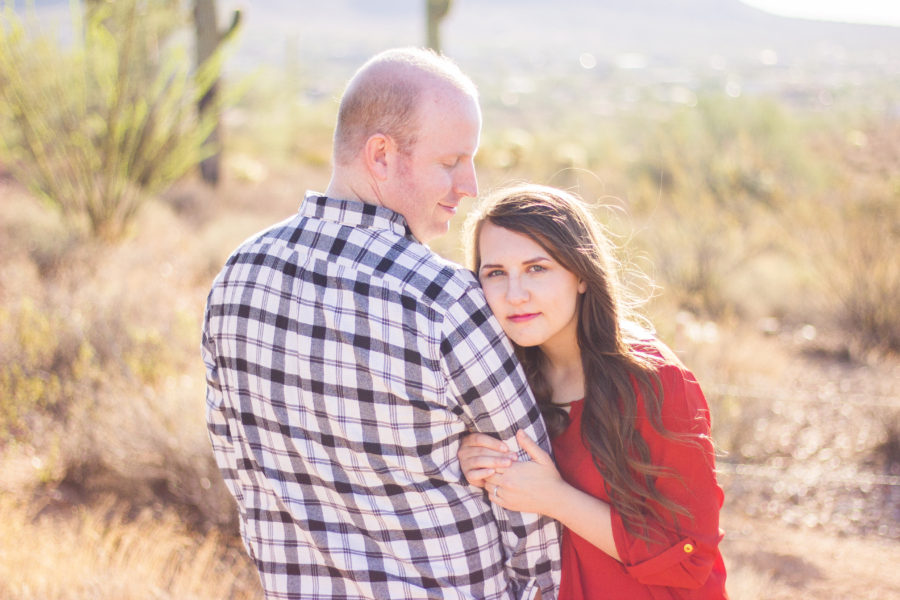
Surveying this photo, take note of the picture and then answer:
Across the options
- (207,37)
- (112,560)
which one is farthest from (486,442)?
(207,37)

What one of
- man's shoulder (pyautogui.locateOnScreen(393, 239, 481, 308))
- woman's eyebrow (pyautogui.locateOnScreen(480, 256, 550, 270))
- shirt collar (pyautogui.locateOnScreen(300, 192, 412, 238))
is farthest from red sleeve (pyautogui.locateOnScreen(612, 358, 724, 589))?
shirt collar (pyautogui.locateOnScreen(300, 192, 412, 238))

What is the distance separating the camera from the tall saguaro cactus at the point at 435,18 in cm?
766

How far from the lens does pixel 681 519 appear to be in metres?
1.98

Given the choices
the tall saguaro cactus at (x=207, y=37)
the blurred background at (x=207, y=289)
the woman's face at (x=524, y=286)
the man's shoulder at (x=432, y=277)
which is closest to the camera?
the man's shoulder at (x=432, y=277)

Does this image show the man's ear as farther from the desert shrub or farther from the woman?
the desert shrub

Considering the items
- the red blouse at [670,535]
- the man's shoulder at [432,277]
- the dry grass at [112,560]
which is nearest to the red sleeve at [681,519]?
the red blouse at [670,535]

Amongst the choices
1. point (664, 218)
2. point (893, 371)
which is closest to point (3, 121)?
point (664, 218)

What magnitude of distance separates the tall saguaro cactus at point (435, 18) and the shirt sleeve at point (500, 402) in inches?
249

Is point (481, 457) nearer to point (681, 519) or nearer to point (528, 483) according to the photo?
point (528, 483)

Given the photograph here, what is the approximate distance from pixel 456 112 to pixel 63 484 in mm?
3364

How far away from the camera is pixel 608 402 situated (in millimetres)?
2068

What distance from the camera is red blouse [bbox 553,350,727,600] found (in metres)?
1.98

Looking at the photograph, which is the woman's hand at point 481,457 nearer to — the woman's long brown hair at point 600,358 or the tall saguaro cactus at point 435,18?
the woman's long brown hair at point 600,358

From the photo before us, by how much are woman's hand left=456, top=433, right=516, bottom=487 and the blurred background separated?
913mm
